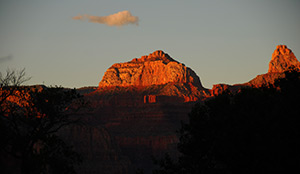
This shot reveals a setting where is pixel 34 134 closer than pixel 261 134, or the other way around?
pixel 261 134

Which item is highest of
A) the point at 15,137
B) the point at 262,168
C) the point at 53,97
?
the point at 53,97

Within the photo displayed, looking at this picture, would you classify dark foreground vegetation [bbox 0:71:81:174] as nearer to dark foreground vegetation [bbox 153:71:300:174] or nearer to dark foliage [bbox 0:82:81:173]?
dark foliage [bbox 0:82:81:173]

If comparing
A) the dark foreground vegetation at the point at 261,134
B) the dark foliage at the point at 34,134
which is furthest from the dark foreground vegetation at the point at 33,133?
the dark foreground vegetation at the point at 261,134

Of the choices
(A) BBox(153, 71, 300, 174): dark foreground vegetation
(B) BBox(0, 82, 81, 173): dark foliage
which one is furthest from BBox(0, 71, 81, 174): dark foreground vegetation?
(A) BBox(153, 71, 300, 174): dark foreground vegetation

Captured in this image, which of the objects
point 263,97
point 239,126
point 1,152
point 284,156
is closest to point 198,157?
point 263,97

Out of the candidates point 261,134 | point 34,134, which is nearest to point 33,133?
point 34,134

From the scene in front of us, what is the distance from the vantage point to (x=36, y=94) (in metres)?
71.2

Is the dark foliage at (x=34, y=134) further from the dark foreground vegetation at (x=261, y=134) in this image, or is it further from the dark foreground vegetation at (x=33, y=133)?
the dark foreground vegetation at (x=261, y=134)

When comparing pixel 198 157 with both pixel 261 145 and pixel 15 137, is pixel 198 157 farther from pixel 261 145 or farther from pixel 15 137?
pixel 15 137

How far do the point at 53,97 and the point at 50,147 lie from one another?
5853 millimetres

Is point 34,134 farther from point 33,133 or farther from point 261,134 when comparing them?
point 261,134

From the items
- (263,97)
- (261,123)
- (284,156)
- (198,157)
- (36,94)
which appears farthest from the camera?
(198,157)

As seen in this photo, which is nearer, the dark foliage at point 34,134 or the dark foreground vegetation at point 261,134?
the dark foreground vegetation at point 261,134

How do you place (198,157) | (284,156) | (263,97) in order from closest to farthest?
(284,156), (263,97), (198,157)
